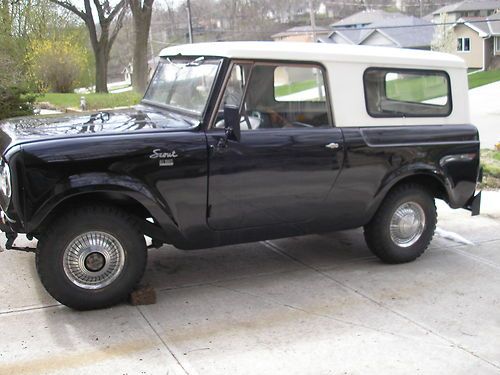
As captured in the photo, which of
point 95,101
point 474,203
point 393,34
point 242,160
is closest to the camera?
point 242,160

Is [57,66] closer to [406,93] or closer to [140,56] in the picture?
[140,56]

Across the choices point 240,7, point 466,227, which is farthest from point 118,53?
point 466,227

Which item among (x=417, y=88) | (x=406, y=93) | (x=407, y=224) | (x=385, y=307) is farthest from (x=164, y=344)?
(x=417, y=88)

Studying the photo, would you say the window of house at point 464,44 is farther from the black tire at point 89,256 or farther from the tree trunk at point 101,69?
the black tire at point 89,256

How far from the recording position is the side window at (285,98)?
4.77 metres

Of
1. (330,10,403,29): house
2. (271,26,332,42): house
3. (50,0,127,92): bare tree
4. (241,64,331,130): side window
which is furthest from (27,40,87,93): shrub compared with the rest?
(330,10,403,29): house

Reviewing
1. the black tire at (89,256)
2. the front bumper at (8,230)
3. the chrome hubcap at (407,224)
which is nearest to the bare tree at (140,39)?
the chrome hubcap at (407,224)

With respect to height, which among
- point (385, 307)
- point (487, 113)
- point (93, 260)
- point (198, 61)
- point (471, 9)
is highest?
point (471, 9)

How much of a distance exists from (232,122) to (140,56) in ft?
68.0

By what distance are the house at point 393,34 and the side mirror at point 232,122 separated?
5914 centimetres

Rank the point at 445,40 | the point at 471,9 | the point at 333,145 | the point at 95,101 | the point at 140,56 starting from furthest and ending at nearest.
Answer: the point at 471,9
the point at 445,40
the point at 140,56
the point at 95,101
the point at 333,145

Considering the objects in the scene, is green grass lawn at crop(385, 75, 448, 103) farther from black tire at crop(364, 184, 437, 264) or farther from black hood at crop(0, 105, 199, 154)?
black hood at crop(0, 105, 199, 154)

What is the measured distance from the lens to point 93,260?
4332 millimetres

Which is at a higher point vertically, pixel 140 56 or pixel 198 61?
pixel 140 56
